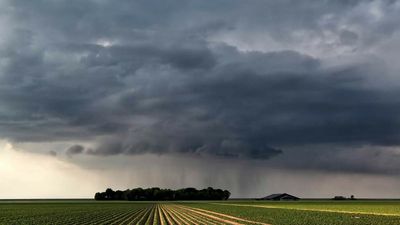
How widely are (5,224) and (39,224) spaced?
4.49 m

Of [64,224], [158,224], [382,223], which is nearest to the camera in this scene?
[382,223]

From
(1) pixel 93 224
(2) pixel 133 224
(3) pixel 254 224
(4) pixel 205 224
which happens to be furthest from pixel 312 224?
(1) pixel 93 224

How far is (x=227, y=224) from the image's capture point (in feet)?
159

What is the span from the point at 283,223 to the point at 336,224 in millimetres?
5630

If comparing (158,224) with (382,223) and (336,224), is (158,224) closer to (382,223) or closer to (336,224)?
(336,224)

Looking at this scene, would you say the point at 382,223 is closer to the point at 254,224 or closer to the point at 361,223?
the point at 361,223

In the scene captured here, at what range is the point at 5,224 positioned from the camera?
53906mm

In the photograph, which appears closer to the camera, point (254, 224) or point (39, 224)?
point (254, 224)

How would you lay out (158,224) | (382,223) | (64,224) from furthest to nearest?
(64,224)
(158,224)
(382,223)

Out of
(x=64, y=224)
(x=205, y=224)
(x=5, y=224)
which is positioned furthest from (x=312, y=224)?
(x=5, y=224)

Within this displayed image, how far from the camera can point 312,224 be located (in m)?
46.8

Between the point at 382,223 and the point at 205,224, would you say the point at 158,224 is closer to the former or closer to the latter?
the point at 205,224

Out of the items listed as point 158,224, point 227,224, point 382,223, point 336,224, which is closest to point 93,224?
point 158,224

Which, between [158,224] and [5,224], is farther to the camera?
[5,224]
